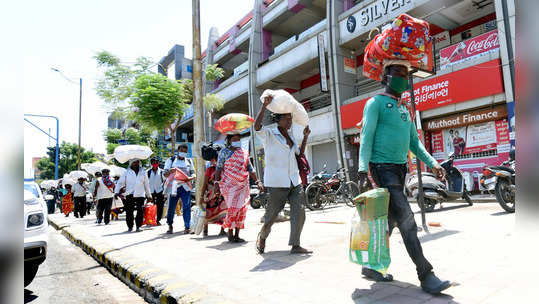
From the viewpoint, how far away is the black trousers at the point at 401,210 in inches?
98.0

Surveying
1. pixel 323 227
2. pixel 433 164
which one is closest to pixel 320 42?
pixel 323 227

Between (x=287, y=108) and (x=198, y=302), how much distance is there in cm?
233

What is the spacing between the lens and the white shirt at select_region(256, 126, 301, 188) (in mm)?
4188

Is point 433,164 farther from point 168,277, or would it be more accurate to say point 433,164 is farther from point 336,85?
point 336,85

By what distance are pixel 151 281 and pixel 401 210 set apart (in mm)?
2506

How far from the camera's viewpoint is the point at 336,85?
1579cm

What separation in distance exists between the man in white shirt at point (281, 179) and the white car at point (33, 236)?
2.38 meters

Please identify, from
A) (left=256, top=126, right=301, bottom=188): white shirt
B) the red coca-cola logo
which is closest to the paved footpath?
(left=256, top=126, right=301, bottom=188): white shirt

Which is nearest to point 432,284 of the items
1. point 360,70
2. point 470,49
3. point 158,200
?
point 158,200

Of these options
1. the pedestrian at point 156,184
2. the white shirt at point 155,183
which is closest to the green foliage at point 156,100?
the pedestrian at point 156,184

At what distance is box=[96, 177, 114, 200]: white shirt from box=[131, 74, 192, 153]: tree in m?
2.34

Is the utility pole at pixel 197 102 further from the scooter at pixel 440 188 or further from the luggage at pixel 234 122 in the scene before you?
the scooter at pixel 440 188
